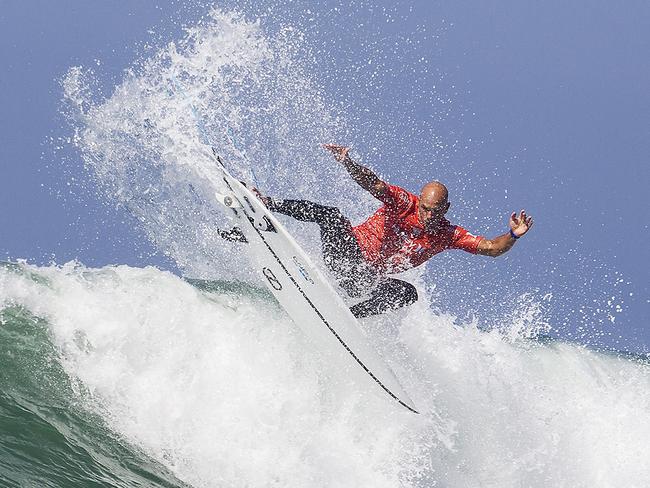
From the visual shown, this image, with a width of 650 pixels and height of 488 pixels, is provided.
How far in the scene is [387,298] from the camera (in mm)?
7348

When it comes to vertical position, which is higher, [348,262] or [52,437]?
[348,262]

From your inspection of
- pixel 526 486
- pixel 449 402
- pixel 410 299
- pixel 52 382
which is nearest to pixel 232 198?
pixel 410 299

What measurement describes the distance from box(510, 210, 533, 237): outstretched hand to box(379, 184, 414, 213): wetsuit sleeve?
2.86ft

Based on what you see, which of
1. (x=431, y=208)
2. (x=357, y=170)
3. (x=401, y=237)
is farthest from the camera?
(x=401, y=237)

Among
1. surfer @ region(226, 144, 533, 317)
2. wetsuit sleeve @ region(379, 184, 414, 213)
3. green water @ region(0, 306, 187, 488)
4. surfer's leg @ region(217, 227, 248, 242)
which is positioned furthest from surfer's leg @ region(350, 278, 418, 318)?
green water @ region(0, 306, 187, 488)

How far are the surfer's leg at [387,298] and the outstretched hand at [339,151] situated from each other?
1301mm

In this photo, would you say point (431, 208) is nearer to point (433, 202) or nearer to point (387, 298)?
point (433, 202)

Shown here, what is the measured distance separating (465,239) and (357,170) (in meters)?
1.21

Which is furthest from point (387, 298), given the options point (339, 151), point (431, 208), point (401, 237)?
point (339, 151)

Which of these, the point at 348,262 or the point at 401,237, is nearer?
the point at 401,237

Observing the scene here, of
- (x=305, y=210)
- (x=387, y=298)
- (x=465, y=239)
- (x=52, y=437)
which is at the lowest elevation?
(x=52, y=437)

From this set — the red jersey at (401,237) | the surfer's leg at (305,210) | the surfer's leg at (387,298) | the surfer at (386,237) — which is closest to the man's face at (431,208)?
the surfer at (386,237)

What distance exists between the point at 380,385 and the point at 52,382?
295 centimetres

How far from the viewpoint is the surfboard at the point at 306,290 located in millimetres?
7211
